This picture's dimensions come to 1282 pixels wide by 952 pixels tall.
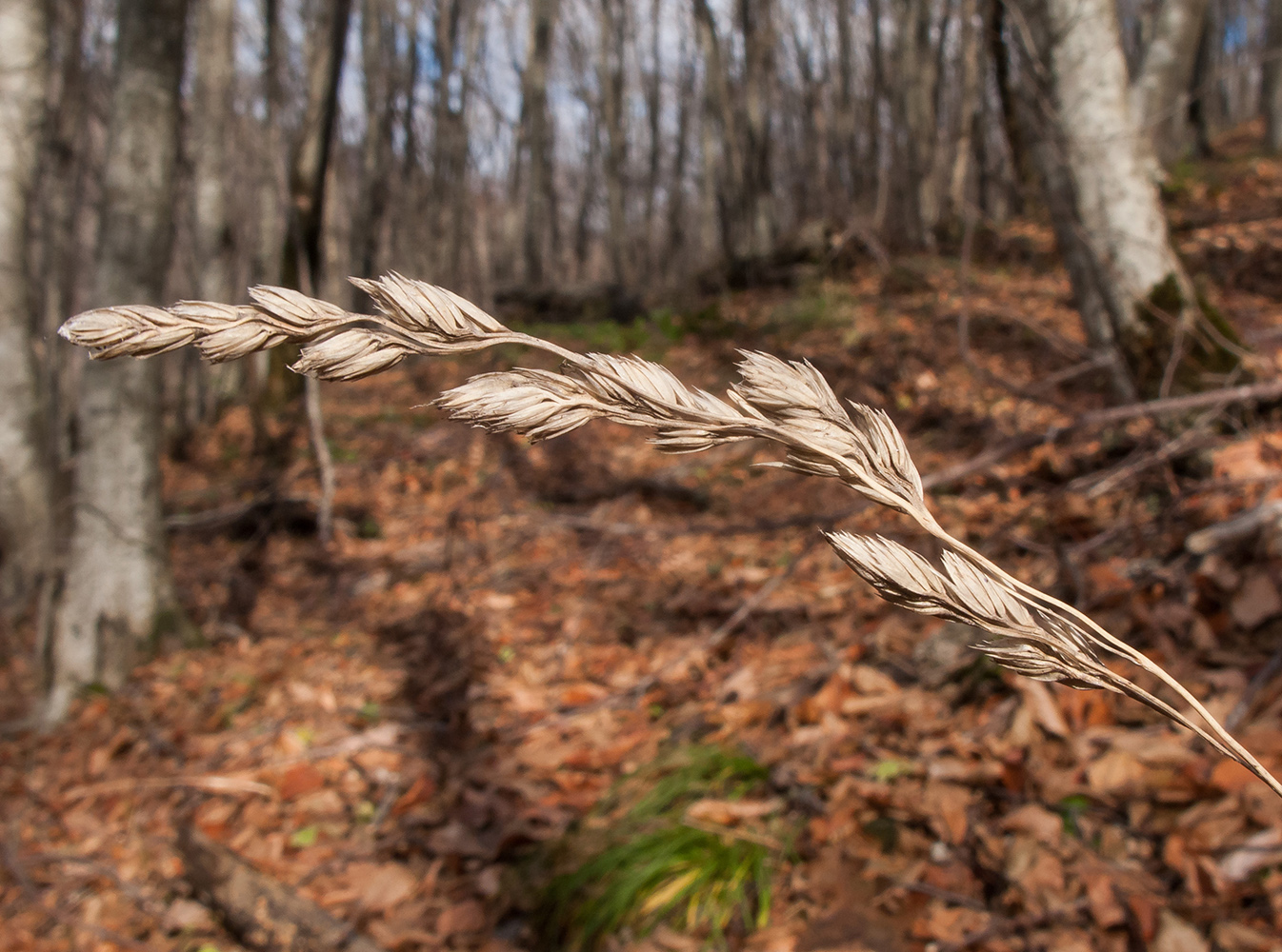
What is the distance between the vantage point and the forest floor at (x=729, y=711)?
1982 mm

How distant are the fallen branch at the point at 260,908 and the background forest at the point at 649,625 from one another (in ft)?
0.05

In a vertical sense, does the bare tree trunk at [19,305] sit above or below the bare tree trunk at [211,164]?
below

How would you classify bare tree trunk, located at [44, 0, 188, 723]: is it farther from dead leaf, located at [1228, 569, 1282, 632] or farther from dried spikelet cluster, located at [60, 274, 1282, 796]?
dead leaf, located at [1228, 569, 1282, 632]

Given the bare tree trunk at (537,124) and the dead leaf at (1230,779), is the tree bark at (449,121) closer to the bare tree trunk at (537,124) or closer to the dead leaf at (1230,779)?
the bare tree trunk at (537,124)

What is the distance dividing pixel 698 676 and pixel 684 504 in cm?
223

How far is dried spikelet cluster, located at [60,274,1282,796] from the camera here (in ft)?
1.34

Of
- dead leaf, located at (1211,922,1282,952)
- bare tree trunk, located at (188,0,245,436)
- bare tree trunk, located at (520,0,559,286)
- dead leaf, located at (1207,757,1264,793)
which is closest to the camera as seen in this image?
dead leaf, located at (1211,922,1282,952)

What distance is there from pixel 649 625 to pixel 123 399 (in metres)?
2.91

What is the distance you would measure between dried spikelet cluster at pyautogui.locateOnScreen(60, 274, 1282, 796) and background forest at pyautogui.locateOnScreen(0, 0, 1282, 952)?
4 cm

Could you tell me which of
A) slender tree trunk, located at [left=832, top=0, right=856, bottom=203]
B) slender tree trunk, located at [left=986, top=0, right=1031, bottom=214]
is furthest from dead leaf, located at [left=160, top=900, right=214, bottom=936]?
slender tree trunk, located at [left=832, top=0, right=856, bottom=203]

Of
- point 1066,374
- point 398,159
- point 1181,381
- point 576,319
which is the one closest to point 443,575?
point 1066,374

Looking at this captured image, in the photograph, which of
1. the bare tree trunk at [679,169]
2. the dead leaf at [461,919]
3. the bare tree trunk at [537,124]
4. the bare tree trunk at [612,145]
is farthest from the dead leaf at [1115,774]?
the bare tree trunk at [679,169]

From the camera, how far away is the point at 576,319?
41.6 ft

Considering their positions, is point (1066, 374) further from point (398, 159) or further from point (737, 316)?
point (398, 159)
